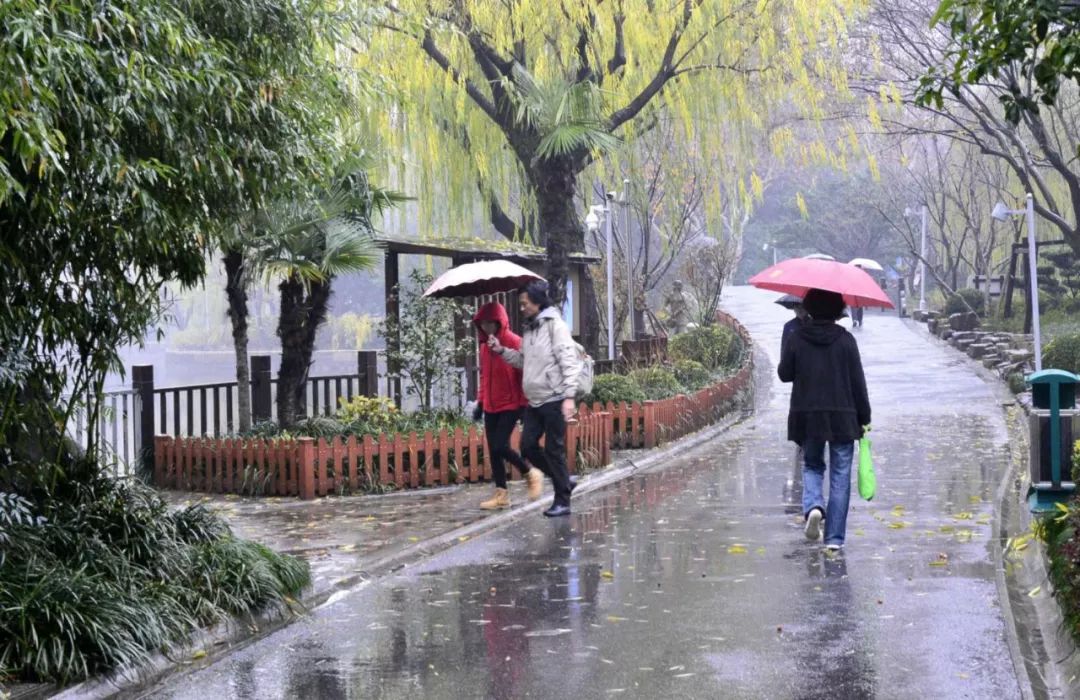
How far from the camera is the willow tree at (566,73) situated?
19.5m

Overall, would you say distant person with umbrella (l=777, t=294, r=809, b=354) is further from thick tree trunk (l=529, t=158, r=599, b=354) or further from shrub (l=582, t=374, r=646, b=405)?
thick tree trunk (l=529, t=158, r=599, b=354)

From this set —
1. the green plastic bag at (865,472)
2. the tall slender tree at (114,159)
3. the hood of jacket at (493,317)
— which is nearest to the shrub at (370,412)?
the hood of jacket at (493,317)

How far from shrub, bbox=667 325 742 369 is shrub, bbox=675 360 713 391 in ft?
10.1

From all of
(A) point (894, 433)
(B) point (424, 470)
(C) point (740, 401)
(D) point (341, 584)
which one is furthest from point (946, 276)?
(D) point (341, 584)

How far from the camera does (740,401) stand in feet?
86.2

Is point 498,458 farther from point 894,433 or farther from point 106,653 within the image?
point 894,433

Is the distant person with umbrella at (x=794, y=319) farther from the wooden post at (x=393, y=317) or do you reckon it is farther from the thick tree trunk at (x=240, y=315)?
the thick tree trunk at (x=240, y=315)

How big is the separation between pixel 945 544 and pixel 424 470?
5.60 m

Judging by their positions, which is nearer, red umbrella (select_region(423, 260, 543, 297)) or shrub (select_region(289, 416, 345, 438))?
red umbrella (select_region(423, 260, 543, 297))

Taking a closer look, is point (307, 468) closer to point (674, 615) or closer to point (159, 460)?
point (159, 460)

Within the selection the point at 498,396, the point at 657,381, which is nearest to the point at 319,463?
the point at 498,396

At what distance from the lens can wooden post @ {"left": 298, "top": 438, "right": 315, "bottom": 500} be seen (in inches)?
526

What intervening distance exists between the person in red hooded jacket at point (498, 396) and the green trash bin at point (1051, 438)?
14.2 feet

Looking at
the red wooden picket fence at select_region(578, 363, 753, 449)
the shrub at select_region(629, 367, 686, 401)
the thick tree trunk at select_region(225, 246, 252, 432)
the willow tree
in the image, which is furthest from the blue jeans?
the shrub at select_region(629, 367, 686, 401)
